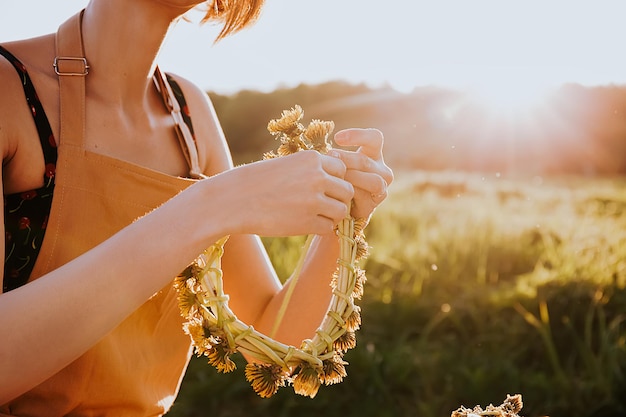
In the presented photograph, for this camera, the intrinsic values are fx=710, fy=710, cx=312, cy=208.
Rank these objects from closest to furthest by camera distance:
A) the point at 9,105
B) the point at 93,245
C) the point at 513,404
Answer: the point at 513,404, the point at 9,105, the point at 93,245

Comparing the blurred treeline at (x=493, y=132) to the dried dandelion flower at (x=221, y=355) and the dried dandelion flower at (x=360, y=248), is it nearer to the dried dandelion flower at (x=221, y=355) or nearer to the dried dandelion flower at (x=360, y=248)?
the dried dandelion flower at (x=360, y=248)

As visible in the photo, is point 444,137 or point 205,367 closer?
point 205,367

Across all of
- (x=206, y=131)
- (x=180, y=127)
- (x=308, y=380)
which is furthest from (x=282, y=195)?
(x=206, y=131)

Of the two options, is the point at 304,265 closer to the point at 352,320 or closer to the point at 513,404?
the point at 352,320

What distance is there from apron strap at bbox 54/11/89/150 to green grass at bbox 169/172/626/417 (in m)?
2.15

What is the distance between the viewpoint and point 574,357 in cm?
369

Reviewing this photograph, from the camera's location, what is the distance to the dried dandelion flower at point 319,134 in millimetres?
1464

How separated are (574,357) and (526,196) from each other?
80.7 inches

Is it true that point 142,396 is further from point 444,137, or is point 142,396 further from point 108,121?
point 444,137

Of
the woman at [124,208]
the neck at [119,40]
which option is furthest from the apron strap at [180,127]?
the neck at [119,40]

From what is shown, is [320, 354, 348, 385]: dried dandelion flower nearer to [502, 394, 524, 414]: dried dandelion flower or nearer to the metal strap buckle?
[502, 394, 524, 414]: dried dandelion flower

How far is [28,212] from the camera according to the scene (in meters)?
1.62

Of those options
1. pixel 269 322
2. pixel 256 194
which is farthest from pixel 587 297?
pixel 256 194

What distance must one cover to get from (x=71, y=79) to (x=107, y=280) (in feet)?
2.19
